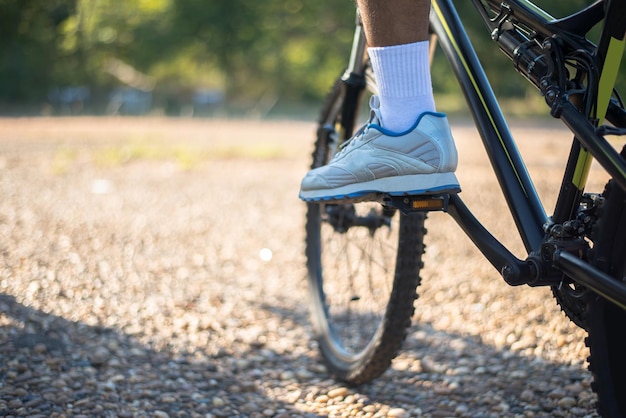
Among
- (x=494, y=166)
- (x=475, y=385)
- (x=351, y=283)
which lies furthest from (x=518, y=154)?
(x=351, y=283)

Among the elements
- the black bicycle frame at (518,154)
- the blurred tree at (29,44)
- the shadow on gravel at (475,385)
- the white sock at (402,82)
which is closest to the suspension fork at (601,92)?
the black bicycle frame at (518,154)

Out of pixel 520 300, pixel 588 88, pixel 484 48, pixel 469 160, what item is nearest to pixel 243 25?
pixel 484 48

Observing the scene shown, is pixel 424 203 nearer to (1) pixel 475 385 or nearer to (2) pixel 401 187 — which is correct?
(2) pixel 401 187

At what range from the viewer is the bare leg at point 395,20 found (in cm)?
139

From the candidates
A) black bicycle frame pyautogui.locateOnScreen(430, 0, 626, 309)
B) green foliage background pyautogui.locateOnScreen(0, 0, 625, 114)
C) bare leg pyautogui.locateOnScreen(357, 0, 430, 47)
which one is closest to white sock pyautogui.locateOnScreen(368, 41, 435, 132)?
bare leg pyautogui.locateOnScreen(357, 0, 430, 47)

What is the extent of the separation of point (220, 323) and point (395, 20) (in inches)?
63.5

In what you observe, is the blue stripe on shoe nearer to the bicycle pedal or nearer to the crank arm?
the bicycle pedal

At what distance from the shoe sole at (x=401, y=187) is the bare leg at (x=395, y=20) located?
0.27 metres

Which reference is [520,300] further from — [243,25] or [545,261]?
[243,25]

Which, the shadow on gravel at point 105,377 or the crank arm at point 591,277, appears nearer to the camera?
the crank arm at point 591,277

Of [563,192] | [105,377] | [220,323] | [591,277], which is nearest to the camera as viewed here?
[591,277]

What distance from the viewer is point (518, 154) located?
4.70ft

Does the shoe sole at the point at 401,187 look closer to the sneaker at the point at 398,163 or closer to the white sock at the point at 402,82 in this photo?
the sneaker at the point at 398,163

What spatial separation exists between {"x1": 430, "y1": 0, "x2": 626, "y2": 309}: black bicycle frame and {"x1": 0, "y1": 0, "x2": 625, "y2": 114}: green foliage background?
18.7 meters
